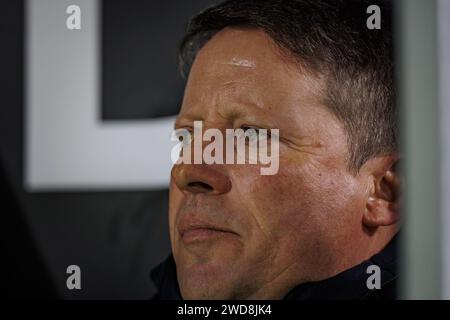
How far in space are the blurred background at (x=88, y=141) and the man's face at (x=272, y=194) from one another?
16cm

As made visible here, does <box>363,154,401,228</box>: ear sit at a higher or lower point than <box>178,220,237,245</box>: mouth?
higher

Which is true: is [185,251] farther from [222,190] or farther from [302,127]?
[302,127]

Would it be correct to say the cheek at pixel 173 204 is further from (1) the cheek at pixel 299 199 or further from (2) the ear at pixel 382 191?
(2) the ear at pixel 382 191

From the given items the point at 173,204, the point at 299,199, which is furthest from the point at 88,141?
the point at 299,199

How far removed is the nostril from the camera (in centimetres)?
189

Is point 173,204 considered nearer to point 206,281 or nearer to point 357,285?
point 206,281

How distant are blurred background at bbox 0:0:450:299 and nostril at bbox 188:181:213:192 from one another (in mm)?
100

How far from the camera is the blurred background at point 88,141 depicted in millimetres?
1995

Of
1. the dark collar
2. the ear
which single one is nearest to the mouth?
the dark collar

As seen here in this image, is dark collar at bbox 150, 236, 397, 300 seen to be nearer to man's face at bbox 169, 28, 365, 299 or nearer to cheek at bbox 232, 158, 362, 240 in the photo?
man's face at bbox 169, 28, 365, 299

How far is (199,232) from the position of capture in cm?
190

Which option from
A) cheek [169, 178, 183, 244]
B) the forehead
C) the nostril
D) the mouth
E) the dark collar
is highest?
the forehead

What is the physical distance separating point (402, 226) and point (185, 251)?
62 centimetres

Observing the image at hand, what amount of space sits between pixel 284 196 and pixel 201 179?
242 mm
